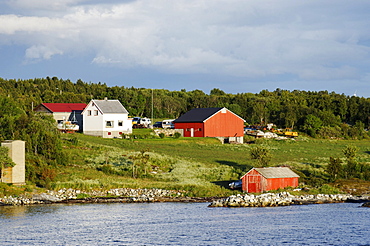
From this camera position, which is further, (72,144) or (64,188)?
(72,144)

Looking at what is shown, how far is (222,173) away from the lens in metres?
48.6

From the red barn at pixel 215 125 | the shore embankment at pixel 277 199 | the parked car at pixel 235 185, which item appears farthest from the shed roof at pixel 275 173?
the red barn at pixel 215 125

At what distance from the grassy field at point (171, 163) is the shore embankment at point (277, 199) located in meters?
3.49

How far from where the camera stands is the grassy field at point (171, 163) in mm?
44719

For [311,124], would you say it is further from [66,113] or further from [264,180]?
[264,180]

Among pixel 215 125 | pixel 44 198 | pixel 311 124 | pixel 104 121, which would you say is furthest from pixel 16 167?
pixel 311 124

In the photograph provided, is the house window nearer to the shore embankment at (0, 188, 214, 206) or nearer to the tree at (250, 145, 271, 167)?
the tree at (250, 145, 271, 167)

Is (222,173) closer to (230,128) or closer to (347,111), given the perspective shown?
(230,128)

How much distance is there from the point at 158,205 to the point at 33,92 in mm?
78235

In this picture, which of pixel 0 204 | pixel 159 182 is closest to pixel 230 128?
pixel 159 182

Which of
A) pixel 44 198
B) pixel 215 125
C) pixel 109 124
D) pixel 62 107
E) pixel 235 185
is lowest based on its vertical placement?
pixel 44 198

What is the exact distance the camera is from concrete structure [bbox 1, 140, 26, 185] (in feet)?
138

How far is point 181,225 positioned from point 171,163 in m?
20.9

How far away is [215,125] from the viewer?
255 ft
